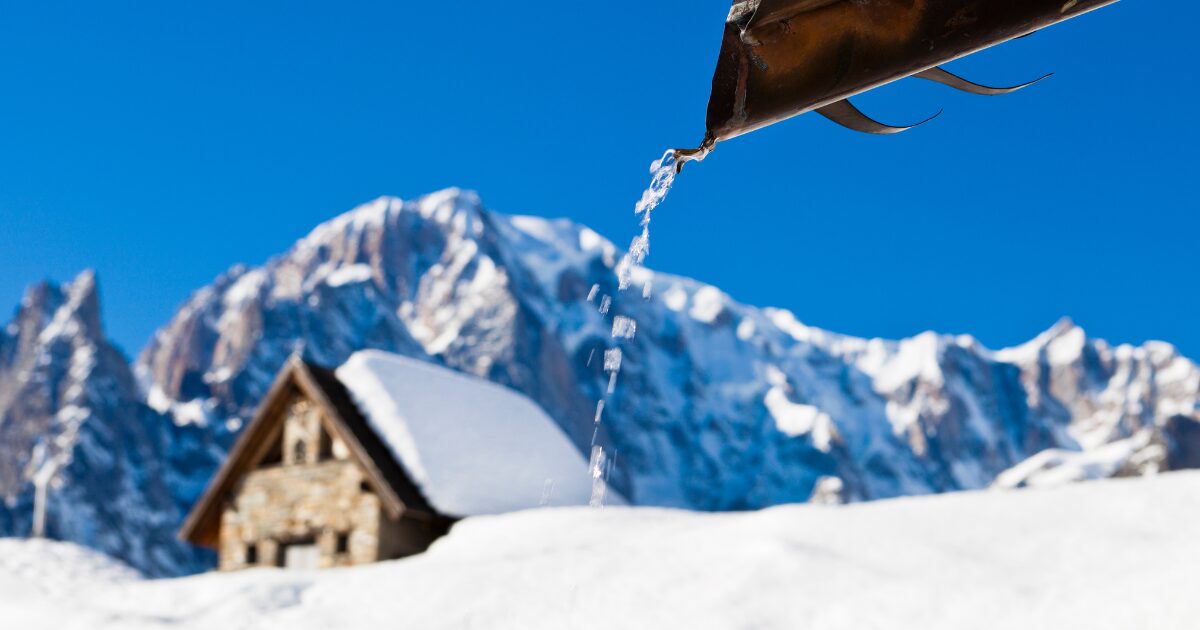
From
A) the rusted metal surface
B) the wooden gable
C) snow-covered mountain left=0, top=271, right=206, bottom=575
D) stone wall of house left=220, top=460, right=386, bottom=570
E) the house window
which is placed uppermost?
the rusted metal surface

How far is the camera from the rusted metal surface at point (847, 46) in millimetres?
2773

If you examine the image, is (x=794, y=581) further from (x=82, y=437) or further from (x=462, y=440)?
(x=82, y=437)

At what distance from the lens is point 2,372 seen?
5522 inches

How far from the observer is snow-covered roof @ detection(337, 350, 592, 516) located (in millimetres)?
17578

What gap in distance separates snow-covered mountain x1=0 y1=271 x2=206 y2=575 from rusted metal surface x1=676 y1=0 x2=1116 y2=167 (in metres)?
122

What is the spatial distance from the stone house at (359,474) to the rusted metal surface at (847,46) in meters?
14.2

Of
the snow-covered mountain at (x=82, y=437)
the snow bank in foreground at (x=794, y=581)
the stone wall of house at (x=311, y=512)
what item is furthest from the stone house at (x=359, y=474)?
the snow-covered mountain at (x=82, y=437)

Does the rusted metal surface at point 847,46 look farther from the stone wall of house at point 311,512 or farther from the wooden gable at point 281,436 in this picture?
the wooden gable at point 281,436

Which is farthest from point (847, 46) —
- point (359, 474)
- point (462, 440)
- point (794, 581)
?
point (462, 440)

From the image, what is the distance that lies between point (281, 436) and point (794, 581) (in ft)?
41.9

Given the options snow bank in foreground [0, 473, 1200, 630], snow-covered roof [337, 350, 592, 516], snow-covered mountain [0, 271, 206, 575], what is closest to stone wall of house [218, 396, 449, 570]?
snow-covered roof [337, 350, 592, 516]

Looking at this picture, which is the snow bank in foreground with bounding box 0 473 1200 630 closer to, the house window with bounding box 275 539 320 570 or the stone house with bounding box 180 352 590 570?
the stone house with bounding box 180 352 590 570

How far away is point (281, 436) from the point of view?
18.7 meters

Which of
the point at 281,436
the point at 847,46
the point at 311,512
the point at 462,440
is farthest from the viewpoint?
the point at 462,440
